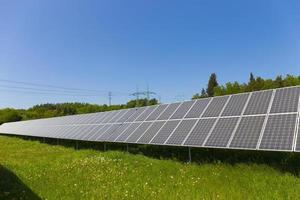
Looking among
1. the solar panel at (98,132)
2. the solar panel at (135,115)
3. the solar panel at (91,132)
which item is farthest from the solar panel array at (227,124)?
the solar panel at (91,132)

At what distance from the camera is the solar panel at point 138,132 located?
750 inches

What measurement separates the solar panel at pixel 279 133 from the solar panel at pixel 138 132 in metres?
7.83

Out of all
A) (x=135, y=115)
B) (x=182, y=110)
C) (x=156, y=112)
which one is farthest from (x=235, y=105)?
(x=135, y=115)

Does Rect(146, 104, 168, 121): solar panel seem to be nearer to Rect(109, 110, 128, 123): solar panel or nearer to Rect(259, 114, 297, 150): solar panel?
Rect(109, 110, 128, 123): solar panel

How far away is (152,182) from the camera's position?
38.0 feet

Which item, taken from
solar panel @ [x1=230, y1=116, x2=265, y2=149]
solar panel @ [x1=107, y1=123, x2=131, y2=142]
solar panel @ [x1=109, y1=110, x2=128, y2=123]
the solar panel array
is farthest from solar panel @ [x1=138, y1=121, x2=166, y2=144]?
solar panel @ [x1=109, y1=110, x2=128, y2=123]

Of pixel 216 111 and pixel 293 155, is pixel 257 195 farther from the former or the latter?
→ pixel 216 111

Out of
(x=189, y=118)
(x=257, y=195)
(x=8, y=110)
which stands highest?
(x=8, y=110)

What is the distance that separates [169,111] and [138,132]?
2376mm

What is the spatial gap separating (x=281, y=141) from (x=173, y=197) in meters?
4.50

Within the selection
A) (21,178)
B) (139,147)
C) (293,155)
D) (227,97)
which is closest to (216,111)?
(227,97)

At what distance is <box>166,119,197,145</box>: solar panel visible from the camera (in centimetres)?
1593

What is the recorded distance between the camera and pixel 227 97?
701 inches

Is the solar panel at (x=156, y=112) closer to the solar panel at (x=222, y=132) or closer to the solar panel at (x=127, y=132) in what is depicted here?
the solar panel at (x=127, y=132)
